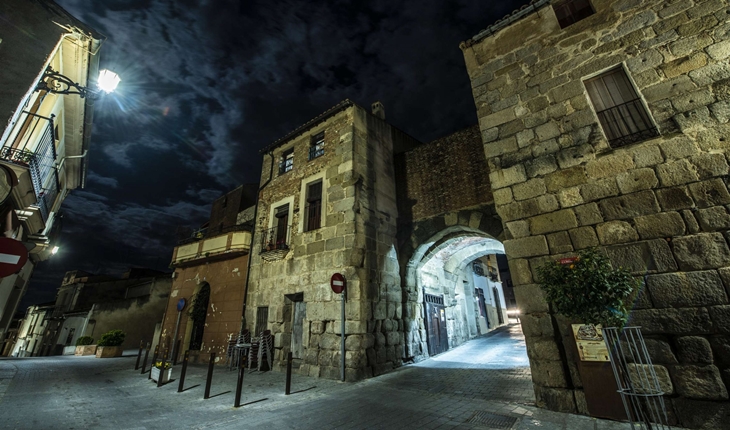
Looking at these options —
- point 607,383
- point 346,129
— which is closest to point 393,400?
point 607,383

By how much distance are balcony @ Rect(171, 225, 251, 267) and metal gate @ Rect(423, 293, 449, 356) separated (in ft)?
26.2

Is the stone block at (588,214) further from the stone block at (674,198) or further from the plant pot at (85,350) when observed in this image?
the plant pot at (85,350)

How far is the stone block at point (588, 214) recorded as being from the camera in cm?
Answer: 472

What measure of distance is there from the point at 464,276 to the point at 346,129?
11.4m

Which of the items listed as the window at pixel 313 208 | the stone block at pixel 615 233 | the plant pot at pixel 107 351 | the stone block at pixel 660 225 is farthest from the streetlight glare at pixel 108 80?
the plant pot at pixel 107 351

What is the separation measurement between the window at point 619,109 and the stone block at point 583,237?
5.36 feet

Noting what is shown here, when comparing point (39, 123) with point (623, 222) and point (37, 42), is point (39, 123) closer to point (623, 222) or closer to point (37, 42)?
point (37, 42)

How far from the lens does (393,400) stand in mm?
5387

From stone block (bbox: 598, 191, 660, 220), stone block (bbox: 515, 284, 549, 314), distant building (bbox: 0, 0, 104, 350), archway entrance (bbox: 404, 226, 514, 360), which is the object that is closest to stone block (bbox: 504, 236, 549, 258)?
stone block (bbox: 515, 284, 549, 314)

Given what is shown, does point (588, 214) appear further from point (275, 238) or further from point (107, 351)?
point (107, 351)

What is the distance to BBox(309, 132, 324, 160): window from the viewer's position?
37.1 feet

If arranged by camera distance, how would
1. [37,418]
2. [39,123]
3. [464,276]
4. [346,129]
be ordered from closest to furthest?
[37,418] < [39,123] < [346,129] < [464,276]

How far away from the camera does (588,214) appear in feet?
15.7

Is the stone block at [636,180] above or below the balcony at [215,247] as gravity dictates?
below
